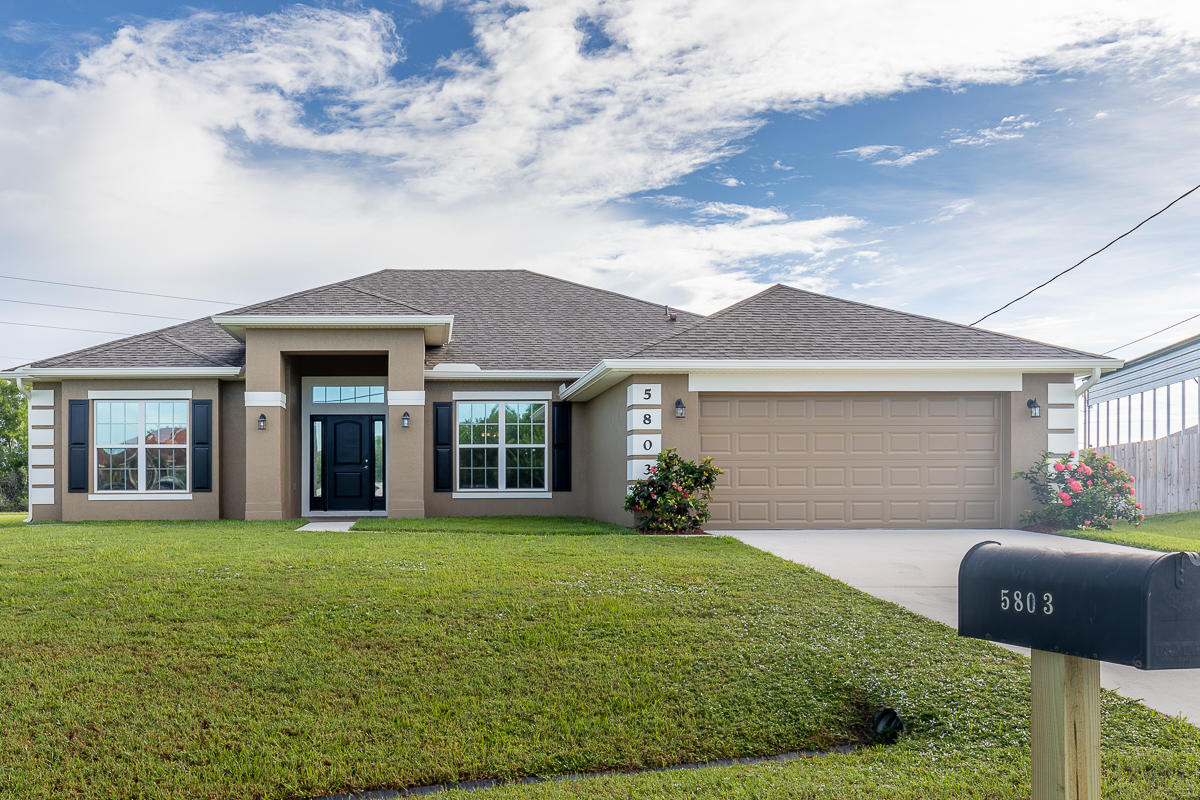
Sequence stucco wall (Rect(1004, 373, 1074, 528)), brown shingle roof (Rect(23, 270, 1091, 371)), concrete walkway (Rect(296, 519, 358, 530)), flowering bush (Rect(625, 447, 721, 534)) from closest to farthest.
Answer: flowering bush (Rect(625, 447, 721, 534))
concrete walkway (Rect(296, 519, 358, 530))
stucco wall (Rect(1004, 373, 1074, 528))
brown shingle roof (Rect(23, 270, 1091, 371))

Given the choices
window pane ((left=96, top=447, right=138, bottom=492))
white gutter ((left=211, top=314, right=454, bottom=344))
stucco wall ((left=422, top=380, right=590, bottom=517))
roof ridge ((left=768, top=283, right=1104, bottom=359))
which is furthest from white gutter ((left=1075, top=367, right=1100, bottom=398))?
window pane ((left=96, top=447, right=138, bottom=492))

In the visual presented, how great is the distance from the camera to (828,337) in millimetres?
12047

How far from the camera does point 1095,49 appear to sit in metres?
13.2

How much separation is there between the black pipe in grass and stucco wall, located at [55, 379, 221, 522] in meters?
11.9

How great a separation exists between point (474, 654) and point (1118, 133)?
15.5 meters

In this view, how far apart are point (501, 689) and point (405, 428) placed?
30.3 feet

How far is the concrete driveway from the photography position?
14.6 feet

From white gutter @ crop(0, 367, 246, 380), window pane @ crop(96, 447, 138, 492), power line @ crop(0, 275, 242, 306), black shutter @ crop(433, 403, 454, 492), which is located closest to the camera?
white gutter @ crop(0, 367, 246, 380)

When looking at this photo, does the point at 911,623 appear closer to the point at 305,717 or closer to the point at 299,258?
the point at 305,717

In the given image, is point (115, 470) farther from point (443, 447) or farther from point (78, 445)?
Answer: point (443, 447)

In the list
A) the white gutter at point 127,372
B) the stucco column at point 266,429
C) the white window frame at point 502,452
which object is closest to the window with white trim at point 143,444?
the white gutter at point 127,372

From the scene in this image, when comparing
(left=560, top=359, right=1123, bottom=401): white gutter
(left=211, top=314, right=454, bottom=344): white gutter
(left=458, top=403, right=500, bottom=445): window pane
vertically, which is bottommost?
(left=458, top=403, right=500, bottom=445): window pane

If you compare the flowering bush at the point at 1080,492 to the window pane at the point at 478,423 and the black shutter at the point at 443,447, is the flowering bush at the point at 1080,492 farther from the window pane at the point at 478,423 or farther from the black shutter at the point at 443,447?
the black shutter at the point at 443,447

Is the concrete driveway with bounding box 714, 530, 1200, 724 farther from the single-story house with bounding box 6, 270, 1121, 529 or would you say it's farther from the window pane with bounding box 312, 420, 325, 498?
the window pane with bounding box 312, 420, 325, 498
